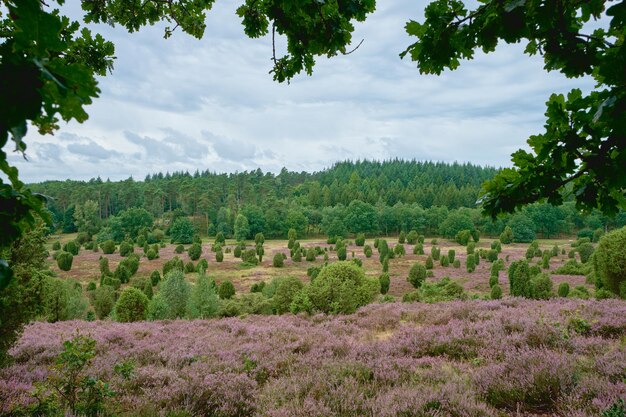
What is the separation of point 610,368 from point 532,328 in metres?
2.36

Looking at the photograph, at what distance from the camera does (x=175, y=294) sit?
18.9m

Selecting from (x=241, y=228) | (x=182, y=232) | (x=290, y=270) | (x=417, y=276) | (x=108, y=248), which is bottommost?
(x=290, y=270)

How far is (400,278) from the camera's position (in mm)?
35062

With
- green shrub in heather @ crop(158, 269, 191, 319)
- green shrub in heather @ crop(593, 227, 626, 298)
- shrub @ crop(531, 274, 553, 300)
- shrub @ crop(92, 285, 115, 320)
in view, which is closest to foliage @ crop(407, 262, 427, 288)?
shrub @ crop(531, 274, 553, 300)

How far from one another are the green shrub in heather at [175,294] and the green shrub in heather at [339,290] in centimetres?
820

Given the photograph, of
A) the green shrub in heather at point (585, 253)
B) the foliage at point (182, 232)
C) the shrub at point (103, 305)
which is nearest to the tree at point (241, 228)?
the foliage at point (182, 232)

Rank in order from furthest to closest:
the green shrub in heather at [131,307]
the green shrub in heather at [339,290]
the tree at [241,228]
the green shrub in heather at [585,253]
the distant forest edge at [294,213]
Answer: the distant forest edge at [294,213], the tree at [241,228], the green shrub in heather at [585,253], the green shrub in heather at [131,307], the green shrub in heather at [339,290]

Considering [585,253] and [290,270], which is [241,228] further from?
[585,253]

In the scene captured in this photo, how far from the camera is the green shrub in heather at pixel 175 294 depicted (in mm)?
18609

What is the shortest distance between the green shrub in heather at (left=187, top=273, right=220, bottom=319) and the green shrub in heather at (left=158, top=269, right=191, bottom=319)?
1.51ft

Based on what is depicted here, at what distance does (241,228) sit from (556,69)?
72132 millimetres

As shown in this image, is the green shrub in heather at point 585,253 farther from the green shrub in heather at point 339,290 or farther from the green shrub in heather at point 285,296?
the green shrub in heather at point 285,296

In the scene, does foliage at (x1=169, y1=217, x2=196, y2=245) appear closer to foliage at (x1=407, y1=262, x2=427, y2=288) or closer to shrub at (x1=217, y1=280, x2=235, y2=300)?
shrub at (x1=217, y1=280, x2=235, y2=300)

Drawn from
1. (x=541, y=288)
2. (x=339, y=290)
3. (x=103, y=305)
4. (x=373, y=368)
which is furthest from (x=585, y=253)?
(x=103, y=305)
